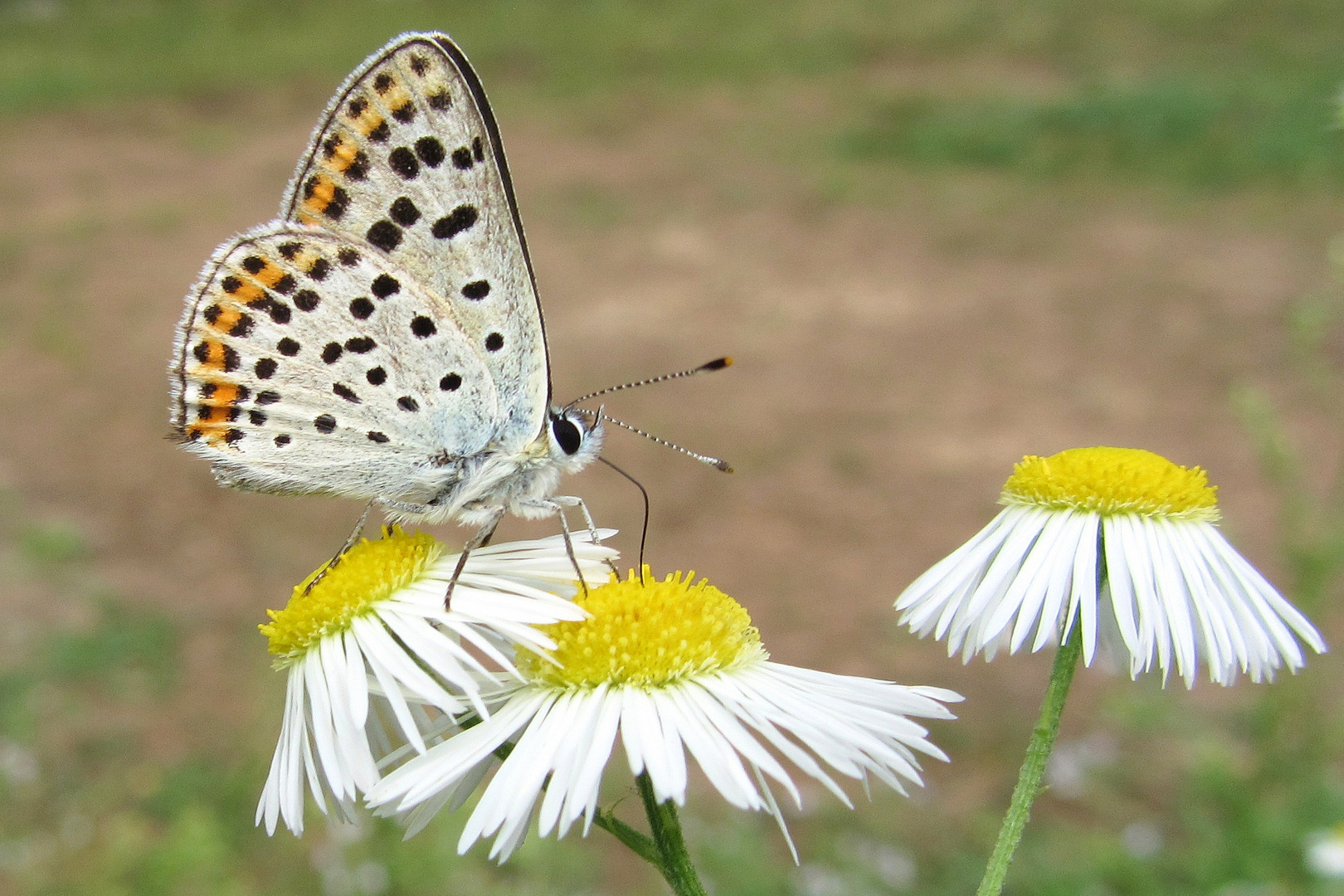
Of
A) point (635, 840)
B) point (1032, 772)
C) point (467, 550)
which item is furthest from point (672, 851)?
point (467, 550)

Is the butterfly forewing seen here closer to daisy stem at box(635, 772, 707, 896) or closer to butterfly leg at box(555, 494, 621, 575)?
butterfly leg at box(555, 494, 621, 575)

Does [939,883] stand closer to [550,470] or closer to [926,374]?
[550,470]

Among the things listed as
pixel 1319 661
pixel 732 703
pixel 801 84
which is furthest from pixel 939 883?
pixel 801 84

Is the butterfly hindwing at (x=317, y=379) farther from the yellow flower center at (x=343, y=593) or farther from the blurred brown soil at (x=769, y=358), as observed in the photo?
the blurred brown soil at (x=769, y=358)

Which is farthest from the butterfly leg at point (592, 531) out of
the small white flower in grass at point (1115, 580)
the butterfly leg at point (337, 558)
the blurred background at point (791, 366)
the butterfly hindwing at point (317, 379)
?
the blurred background at point (791, 366)

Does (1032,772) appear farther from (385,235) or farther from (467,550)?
(385,235)

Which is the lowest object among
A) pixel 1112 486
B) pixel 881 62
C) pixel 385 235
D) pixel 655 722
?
pixel 655 722

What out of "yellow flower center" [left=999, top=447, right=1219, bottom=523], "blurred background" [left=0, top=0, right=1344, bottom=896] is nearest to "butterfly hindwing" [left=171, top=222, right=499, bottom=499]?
"yellow flower center" [left=999, top=447, right=1219, bottom=523]
